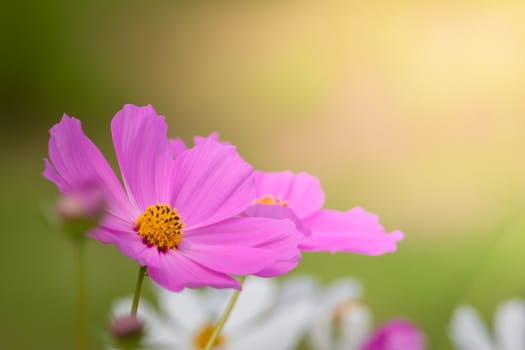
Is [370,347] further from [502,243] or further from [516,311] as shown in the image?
[502,243]

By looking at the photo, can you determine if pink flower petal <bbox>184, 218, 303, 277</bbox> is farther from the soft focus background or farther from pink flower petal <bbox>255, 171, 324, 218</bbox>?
the soft focus background

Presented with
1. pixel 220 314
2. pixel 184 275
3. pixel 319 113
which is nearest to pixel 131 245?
pixel 184 275

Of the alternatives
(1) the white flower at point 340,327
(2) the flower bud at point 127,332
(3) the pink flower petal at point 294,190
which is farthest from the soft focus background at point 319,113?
(2) the flower bud at point 127,332

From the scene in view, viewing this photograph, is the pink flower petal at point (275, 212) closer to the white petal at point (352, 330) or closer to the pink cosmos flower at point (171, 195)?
the pink cosmos flower at point (171, 195)

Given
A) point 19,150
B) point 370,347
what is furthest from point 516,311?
point 19,150

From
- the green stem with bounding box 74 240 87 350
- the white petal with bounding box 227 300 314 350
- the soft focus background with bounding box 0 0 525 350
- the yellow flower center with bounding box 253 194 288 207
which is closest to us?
the green stem with bounding box 74 240 87 350

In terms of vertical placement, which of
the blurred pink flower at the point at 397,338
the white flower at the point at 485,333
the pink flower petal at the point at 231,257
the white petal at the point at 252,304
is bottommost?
the blurred pink flower at the point at 397,338

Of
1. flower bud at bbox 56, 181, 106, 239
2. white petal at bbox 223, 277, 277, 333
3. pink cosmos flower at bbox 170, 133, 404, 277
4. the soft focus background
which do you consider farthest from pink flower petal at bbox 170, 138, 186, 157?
the soft focus background
